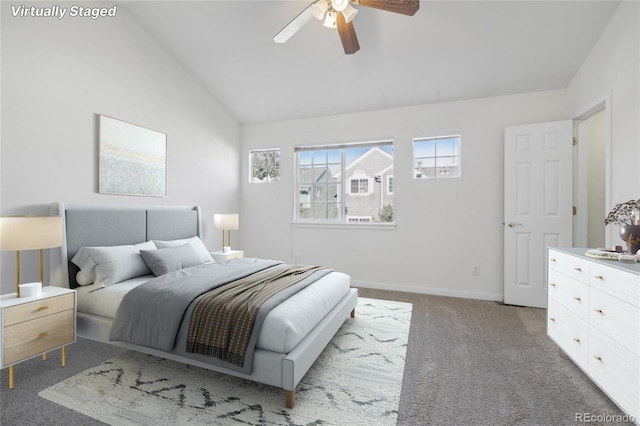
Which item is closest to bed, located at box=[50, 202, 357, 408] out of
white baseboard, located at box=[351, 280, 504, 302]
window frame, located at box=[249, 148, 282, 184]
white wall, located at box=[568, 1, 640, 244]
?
white baseboard, located at box=[351, 280, 504, 302]

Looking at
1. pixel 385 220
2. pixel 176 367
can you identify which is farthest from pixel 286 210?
pixel 176 367

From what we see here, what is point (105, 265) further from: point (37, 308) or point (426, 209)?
point (426, 209)

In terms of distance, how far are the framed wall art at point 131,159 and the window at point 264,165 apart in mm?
1673

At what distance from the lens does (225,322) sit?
6.14 feet

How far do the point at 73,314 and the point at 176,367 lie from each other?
885 millimetres

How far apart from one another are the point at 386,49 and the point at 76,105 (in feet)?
10.6

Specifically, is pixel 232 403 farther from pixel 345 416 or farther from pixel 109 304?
pixel 109 304

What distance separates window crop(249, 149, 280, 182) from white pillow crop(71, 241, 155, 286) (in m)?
2.72

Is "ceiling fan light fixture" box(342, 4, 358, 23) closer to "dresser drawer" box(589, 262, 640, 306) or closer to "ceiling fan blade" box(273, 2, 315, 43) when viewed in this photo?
"ceiling fan blade" box(273, 2, 315, 43)

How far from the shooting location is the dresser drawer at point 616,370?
152 cm

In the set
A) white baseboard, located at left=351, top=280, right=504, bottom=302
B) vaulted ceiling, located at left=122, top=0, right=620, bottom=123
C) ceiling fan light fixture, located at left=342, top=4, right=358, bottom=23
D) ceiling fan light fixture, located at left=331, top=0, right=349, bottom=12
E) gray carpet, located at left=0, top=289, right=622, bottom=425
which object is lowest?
gray carpet, located at left=0, top=289, right=622, bottom=425

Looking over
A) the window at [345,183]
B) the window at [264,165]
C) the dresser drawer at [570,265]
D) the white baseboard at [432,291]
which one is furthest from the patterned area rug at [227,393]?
the window at [264,165]

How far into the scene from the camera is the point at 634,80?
96.4 inches

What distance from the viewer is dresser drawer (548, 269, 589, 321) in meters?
2.01
